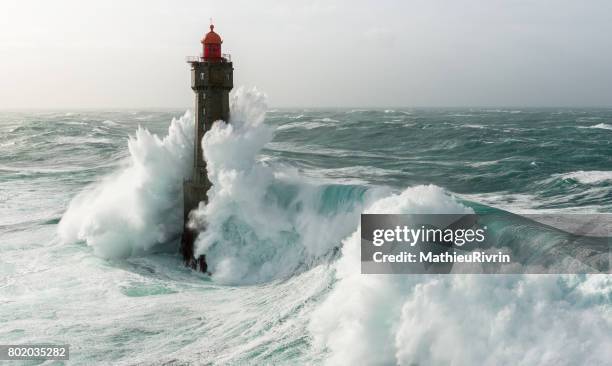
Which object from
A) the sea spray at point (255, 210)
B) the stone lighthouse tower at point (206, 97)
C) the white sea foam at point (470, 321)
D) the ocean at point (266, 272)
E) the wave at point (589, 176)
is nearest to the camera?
the white sea foam at point (470, 321)

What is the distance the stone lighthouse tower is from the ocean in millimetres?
435

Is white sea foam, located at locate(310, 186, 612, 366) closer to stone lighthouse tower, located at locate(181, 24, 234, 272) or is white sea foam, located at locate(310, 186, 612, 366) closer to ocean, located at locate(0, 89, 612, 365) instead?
ocean, located at locate(0, 89, 612, 365)

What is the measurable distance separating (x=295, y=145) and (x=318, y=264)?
27233 millimetres

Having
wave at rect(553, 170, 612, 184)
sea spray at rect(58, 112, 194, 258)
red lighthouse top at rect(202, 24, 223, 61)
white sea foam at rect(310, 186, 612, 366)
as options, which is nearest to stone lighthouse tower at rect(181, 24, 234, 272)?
red lighthouse top at rect(202, 24, 223, 61)

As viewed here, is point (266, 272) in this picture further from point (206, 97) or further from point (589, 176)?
point (589, 176)

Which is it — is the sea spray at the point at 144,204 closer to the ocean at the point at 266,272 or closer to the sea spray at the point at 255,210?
the ocean at the point at 266,272

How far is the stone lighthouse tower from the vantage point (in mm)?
18188

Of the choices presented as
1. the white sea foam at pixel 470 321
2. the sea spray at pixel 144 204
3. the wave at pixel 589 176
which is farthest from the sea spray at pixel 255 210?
the wave at pixel 589 176

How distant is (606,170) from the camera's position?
26.0 m

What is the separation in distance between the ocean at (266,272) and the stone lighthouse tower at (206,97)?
1.43ft

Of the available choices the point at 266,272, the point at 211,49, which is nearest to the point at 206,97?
the point at 211,49

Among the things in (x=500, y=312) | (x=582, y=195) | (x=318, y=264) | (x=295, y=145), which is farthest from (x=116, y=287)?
(x=295, y=145)

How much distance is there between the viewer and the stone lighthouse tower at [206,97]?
18188 mm

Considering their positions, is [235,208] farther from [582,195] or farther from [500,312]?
[582,195]
